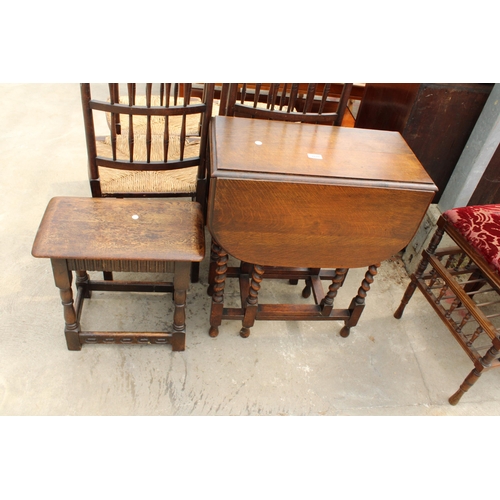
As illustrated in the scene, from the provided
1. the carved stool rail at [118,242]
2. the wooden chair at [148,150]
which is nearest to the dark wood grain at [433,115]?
the wooden chair at [148,150]

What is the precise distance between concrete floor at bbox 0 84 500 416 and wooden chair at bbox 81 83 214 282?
460 millimetres

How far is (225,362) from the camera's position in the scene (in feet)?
6.53

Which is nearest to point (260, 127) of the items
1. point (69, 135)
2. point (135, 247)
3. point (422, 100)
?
point (135, 247)

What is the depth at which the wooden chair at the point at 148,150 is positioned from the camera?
5.66 feet

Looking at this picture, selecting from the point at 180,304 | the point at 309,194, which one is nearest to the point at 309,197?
the point at 309,194

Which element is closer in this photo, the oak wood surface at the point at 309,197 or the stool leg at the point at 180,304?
the oak wood surface at the point at 309,197

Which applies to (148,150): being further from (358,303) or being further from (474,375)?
(474,375)

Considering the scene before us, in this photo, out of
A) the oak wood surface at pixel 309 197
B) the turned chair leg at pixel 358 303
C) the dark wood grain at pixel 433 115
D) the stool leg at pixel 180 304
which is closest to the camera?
the oak wood surface at pixel 309 197

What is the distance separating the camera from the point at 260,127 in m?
1.79

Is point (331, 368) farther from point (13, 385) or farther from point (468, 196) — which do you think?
point (13, 385)

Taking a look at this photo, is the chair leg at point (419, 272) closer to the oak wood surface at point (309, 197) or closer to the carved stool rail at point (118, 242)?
the oak wood surface at point (309, 197)

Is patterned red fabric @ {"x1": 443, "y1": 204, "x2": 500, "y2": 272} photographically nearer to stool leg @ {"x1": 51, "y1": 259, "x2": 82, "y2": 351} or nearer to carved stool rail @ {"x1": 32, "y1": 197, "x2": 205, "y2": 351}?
carved stool rail @ {"x1": 32, "y1": 197, "x2": 205, "y2": 351}

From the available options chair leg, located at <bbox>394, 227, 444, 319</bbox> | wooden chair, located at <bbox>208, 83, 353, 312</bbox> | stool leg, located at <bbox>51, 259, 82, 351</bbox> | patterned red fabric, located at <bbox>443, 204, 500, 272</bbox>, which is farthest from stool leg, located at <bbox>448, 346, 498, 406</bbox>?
stool leg, located at <bbox>51, 259, 82, 351</bbox>

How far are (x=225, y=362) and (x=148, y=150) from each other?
0.99 metres
